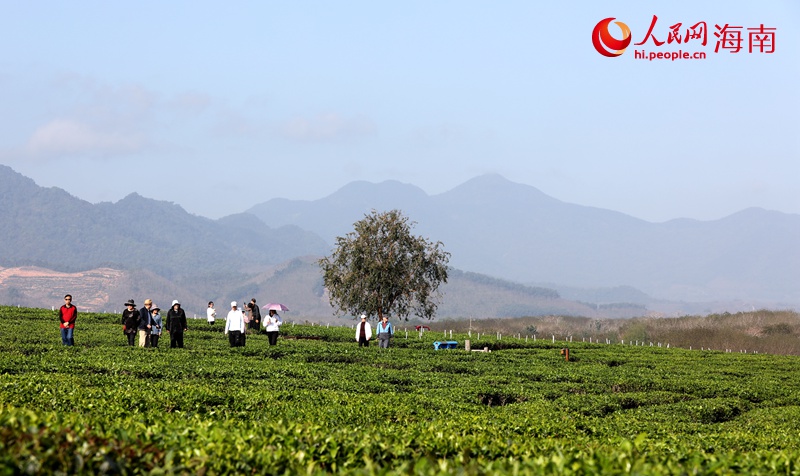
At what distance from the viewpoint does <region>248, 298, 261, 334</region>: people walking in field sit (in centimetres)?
4794

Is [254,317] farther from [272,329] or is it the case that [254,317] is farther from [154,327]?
[154,327]

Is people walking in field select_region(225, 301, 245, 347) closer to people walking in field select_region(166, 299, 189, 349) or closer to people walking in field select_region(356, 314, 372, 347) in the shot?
people walking in field select_region(166, 299, 189, 349)

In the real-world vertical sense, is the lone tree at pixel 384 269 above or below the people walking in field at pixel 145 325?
above

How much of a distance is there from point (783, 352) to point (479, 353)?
51640 mm

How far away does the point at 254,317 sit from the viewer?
49.2 meters

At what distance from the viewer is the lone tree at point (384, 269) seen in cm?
7750

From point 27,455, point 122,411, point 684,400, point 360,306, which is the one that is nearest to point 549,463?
point 27,455

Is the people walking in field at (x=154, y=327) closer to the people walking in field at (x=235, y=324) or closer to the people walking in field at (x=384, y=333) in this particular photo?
the people walking in field at (x=235, y=324)

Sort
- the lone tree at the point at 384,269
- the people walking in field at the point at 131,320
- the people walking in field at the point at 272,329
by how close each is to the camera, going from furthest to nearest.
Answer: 1. the lone tree at the point at 384,269
2. the people walking in field at the point at 272,329
3. the people walking in field at the point at 131,320

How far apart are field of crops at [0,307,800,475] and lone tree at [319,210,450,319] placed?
25.9 meters

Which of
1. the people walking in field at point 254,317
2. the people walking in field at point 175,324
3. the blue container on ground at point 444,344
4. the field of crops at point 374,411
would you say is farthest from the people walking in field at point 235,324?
the blue container on ground at point 444,344

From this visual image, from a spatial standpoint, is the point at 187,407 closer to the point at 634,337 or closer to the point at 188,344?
the point at 188,344

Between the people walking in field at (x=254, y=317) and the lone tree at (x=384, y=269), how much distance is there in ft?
82.2

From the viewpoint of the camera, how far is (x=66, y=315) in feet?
109
